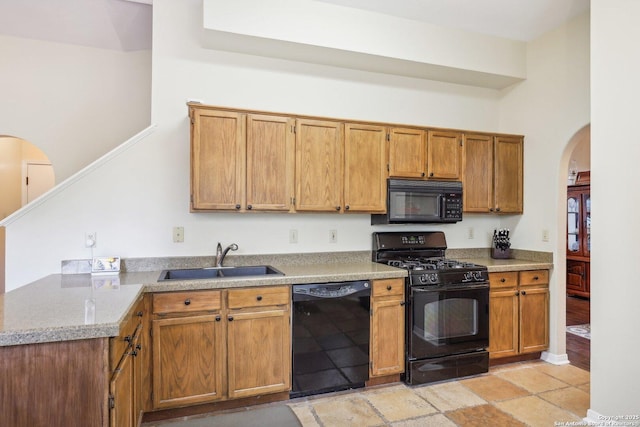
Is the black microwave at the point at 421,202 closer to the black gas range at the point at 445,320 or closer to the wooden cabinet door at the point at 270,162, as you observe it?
the black gas range at the point at 445,320

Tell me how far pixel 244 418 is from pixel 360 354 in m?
0.96

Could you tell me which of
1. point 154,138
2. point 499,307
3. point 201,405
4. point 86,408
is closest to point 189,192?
point 154,138

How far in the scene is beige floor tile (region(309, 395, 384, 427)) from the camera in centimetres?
248

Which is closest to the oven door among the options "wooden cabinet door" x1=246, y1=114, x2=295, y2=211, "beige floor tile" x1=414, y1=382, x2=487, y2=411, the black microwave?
"beige floor tile" x1=414, y1=382, x2=487, y2=411

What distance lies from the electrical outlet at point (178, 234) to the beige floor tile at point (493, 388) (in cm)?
264

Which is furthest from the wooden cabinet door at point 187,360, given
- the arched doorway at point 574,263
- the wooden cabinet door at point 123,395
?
the arched doorway at point 574,263

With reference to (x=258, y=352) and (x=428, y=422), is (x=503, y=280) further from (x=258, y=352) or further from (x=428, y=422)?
(x=258, y=352)

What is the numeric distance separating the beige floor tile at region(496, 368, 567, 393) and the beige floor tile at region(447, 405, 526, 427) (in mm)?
544

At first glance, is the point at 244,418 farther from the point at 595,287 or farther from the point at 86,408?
the point at 595,287

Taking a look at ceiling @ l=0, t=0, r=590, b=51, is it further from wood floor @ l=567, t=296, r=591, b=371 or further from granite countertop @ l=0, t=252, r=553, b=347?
wood floor @ l=567, t=296, r=591, b=371

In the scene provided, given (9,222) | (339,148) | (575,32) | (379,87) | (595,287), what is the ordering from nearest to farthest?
1. (595,287)
2. (9,222)
3. (339,148)
4. (575,32)
5. (379,87)

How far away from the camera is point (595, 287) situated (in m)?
2.44

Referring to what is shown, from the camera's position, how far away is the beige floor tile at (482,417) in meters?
2.48

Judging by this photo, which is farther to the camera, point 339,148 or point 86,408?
point 339,148
